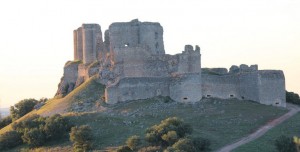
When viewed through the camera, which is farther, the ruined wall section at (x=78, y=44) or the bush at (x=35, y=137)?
the ruined wall section at (x=78, y=44)

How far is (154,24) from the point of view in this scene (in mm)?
72688

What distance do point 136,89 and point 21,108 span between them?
19.1m

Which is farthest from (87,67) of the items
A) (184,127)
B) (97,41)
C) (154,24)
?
(184,127)

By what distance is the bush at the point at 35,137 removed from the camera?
186 feet

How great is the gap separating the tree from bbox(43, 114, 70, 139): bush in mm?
19312

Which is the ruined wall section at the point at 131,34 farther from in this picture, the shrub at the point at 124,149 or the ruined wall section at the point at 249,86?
the shrub at the point at 124,149

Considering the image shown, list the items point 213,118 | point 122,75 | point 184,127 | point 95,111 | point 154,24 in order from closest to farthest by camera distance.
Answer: point 184,127 < point 213,118 < point 95,111 < point 122,75 < point 154,24

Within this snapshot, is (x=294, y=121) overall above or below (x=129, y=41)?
below

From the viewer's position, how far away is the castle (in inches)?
2542

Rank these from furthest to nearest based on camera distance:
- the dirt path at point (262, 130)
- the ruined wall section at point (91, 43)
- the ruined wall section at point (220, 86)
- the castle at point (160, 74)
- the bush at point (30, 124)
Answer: the ruined wall section at point (91, 43)
the ruined wall section at point (220, 86)
the castle at point (160, 74)
the bush at point (30, 124)
the dirt path at point (262, 130)

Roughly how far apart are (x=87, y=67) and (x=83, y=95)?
6.49 m

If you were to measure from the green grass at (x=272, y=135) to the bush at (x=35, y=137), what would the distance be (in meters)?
Answer: 18.8

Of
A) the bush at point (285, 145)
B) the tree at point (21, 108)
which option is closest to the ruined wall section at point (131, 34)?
the tree at point (21, 108)

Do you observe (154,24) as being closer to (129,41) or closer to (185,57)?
(129,41)
